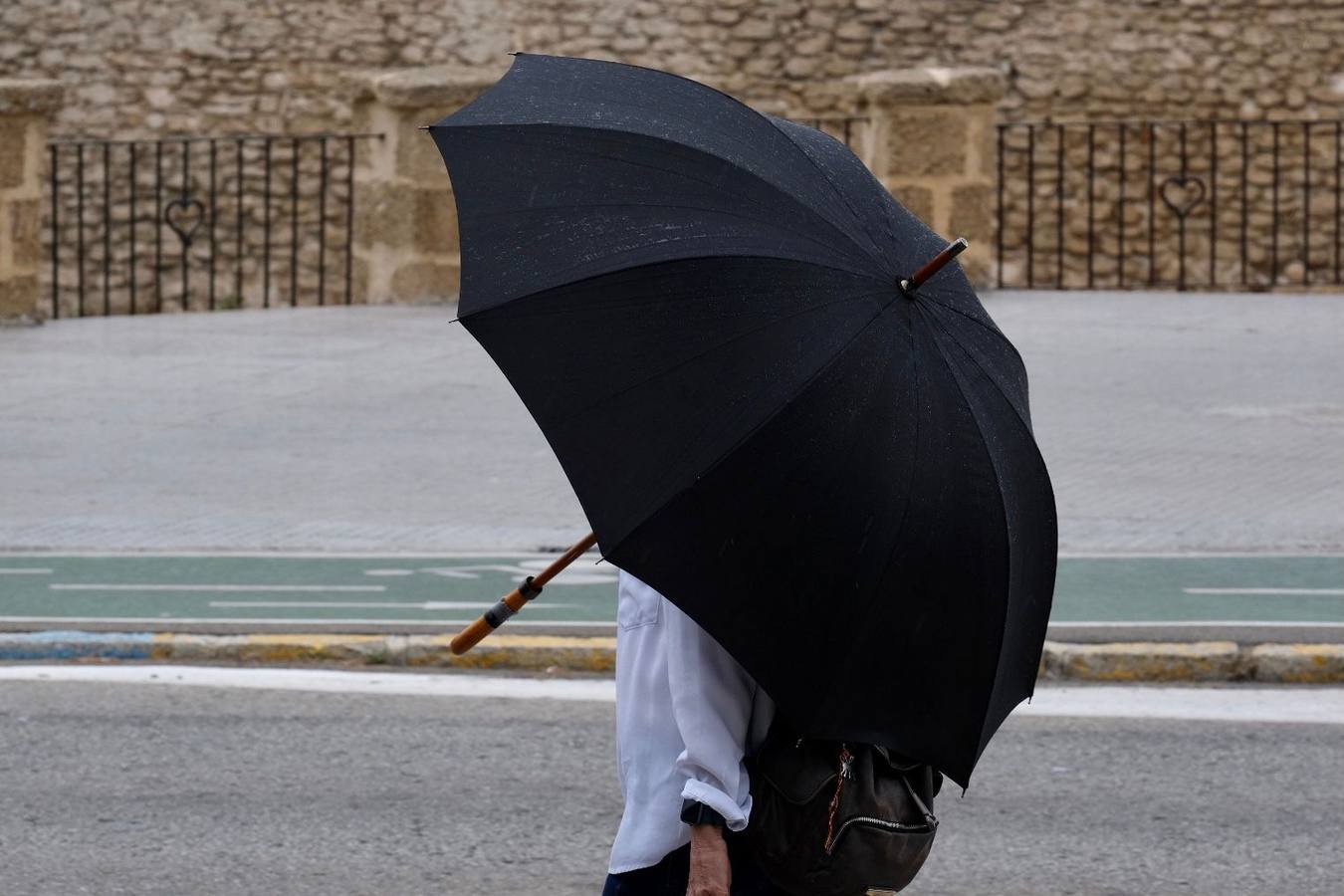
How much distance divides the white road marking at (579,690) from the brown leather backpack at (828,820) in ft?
13.7

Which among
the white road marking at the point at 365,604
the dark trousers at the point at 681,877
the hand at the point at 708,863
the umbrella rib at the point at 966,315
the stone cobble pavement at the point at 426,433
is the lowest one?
the stone cobble pavement at the point at 426,433

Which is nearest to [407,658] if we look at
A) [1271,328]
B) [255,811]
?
[255,811]

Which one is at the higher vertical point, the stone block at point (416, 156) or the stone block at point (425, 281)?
the stone block at point (416, 156)

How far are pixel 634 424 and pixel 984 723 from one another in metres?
0.68

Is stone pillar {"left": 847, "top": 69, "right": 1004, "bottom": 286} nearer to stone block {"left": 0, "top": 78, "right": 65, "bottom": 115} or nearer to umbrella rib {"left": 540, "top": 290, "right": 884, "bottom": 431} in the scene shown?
stone block {"left": 0, "top": 78, "right": 65, "bottom": 115}

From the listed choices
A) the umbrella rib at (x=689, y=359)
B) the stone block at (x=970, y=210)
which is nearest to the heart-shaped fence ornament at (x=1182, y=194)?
the stone block at (x=970, y=210)

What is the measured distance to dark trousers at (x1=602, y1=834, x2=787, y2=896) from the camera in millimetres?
3340

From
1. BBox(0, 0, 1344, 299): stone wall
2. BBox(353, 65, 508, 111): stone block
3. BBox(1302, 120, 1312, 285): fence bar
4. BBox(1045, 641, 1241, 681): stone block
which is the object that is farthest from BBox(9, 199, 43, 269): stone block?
BBox(1302, 120, 1312, 285): fence bar

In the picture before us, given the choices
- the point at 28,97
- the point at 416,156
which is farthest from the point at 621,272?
the point at 416,156

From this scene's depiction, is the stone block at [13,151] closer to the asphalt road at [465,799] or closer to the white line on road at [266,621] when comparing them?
the white line on road at [266,621]

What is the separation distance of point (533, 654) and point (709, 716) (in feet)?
15.7

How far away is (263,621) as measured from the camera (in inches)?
329

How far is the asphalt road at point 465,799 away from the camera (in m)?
5.65

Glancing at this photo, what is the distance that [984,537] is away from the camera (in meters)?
3.34
